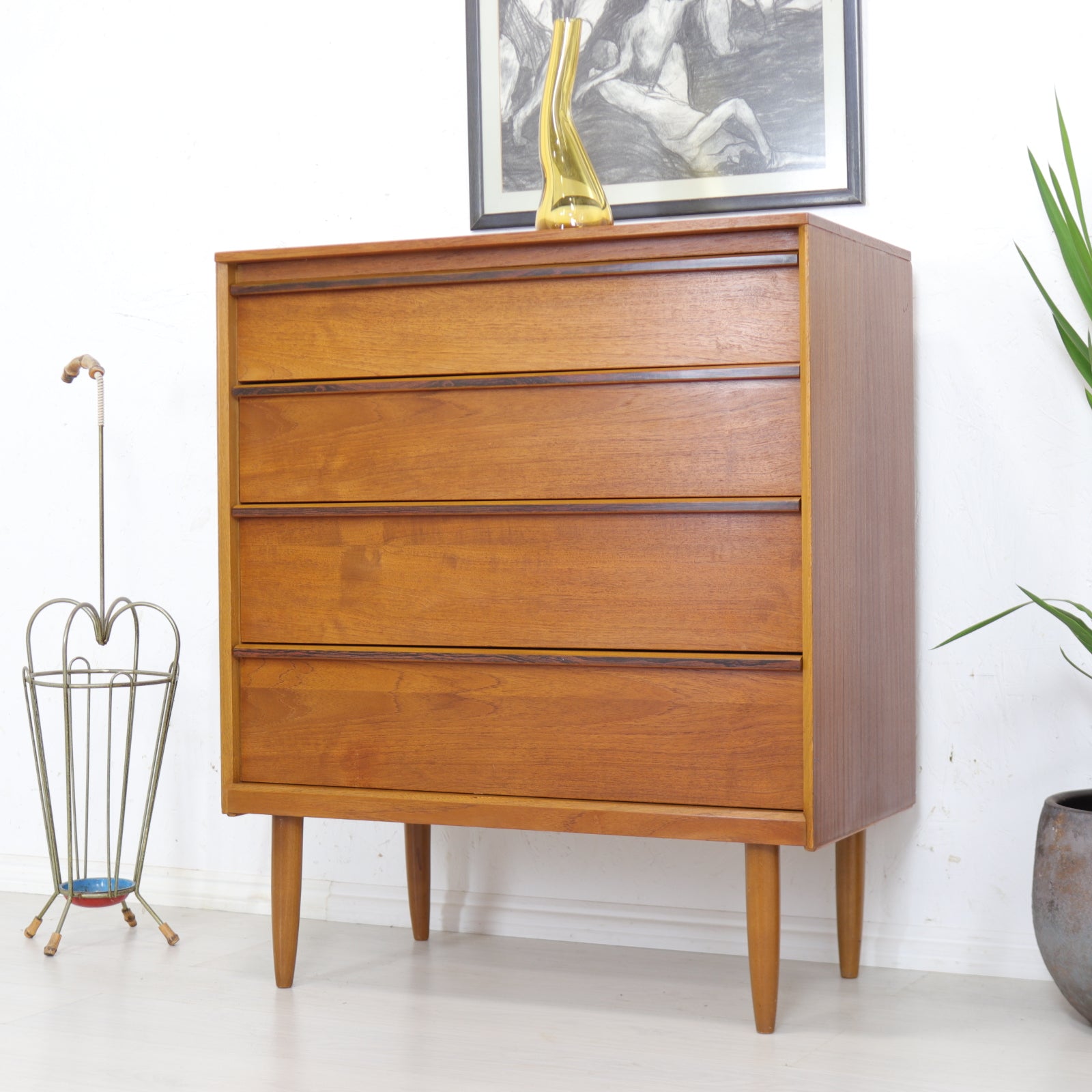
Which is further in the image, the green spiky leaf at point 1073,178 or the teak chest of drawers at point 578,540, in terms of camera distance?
the green spiky leaf at point 1073,178

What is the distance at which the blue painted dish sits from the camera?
7.91 ft

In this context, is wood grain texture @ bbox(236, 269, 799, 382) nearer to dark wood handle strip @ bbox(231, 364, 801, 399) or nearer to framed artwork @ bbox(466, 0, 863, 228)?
dark wood handle strip @ bbox(231, 364, 801, 399)

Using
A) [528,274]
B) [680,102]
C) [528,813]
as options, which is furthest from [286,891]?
[680,102]

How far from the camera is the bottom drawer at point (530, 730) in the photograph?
5.97ft

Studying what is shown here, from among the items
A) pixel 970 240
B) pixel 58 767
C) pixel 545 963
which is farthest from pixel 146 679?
pixel 970 240

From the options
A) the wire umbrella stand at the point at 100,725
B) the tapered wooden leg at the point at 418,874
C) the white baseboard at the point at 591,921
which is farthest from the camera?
the wire umbrella stand at the point at 100,725

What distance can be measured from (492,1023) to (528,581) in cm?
62

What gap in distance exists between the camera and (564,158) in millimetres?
2090

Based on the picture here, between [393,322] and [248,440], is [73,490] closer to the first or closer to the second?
[248,440]

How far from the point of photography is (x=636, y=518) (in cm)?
187

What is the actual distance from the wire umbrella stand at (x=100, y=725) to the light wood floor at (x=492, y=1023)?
9.5 inches

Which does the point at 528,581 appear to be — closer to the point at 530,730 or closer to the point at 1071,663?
the point at 530,730

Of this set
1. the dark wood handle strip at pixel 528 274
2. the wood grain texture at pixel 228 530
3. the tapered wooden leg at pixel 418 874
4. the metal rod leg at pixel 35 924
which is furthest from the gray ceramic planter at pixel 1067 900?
the metal rod leg at pixel 35 924

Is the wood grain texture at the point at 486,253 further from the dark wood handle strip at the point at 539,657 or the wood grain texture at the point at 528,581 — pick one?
the dark wood handle strip at the point at 539,657
